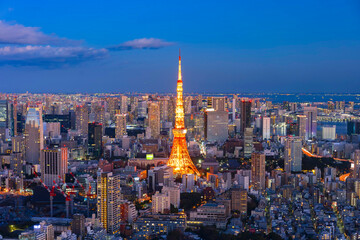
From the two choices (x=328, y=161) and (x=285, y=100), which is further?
(x=285, y=100)

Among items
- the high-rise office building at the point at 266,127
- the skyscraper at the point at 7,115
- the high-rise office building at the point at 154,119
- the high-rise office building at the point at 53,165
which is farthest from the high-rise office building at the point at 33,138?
the high-rise office building at the point at 266,127

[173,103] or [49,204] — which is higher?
[173,103]

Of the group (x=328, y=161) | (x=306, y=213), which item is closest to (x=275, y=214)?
(x=306, y=213)

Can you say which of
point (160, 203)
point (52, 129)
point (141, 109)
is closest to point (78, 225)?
point (160, 203)

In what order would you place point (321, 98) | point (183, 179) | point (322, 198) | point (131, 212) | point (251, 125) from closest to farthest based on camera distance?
1. point (131, 212)
2. point (322, 198)
3. point (183, 179)
4. point (321, 98)
5. point (251, 125)

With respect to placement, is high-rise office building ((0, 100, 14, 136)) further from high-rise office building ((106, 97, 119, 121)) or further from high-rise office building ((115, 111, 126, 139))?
high-rise office building ((106, 97, 119, 121))

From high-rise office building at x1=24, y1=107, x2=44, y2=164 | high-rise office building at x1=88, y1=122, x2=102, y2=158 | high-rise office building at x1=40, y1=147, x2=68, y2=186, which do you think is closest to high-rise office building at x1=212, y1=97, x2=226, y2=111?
high-rise office building at x1=88, y1=122, x2=102, y2=158

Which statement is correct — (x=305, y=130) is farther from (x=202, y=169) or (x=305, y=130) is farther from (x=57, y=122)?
(x=57, y=122)
